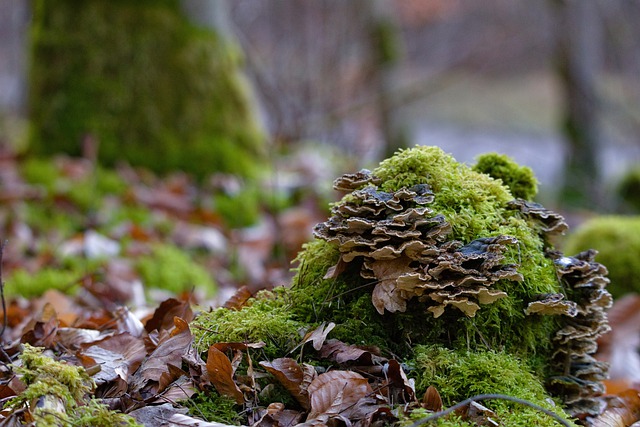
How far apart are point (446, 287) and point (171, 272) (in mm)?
2986

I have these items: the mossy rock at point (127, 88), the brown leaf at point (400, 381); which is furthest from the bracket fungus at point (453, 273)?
the mossy rock at point (127, 88)

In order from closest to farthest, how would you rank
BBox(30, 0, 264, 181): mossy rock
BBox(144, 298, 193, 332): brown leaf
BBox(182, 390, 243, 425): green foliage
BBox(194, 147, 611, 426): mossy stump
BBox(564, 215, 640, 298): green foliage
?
1. BBox(182, 390, 243, 425): green foliage
2. BBox(194, 147, 611, 426): mossy stump
3. BBox(144, 298, 193, 332): brown leaf
4. BBox(564, 215, 640, 298): green foliage
5. BBox(30, 0, 264, 181): mossy rock

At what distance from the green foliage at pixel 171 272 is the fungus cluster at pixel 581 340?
2.65 m

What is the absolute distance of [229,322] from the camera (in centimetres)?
237

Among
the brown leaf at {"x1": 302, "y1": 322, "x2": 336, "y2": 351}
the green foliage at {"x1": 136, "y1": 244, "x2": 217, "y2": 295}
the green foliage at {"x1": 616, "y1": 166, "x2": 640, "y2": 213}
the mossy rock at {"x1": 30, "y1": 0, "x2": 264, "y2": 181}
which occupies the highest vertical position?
the green foliage at {"x1": 616, "y1": 166, "x2": 640, "y2": 213}

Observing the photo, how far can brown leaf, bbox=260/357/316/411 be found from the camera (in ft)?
6.93

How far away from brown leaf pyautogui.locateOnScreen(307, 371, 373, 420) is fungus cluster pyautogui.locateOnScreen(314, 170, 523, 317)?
0.87ft

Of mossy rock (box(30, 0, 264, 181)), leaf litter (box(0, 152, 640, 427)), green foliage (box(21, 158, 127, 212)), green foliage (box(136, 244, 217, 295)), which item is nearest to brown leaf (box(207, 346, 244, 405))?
leaf litter (box(0, 152, 640, 427))

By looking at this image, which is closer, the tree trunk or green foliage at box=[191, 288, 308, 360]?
green foliage at box=[191, 288, 308, 360]

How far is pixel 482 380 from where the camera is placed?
2162 mm

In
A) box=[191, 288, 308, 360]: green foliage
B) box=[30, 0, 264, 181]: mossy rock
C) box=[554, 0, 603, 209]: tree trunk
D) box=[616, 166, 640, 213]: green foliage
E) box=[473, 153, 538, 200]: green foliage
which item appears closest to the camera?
box=[191, 288, 308, 360]: green foliage

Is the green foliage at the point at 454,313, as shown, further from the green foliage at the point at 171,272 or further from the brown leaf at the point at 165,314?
the green foliage at the point at 171,272

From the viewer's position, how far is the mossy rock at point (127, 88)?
22.6 feet

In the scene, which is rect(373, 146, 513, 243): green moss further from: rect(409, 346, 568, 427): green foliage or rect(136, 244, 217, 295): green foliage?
rect(136, 244, 217, 295): green foliage
